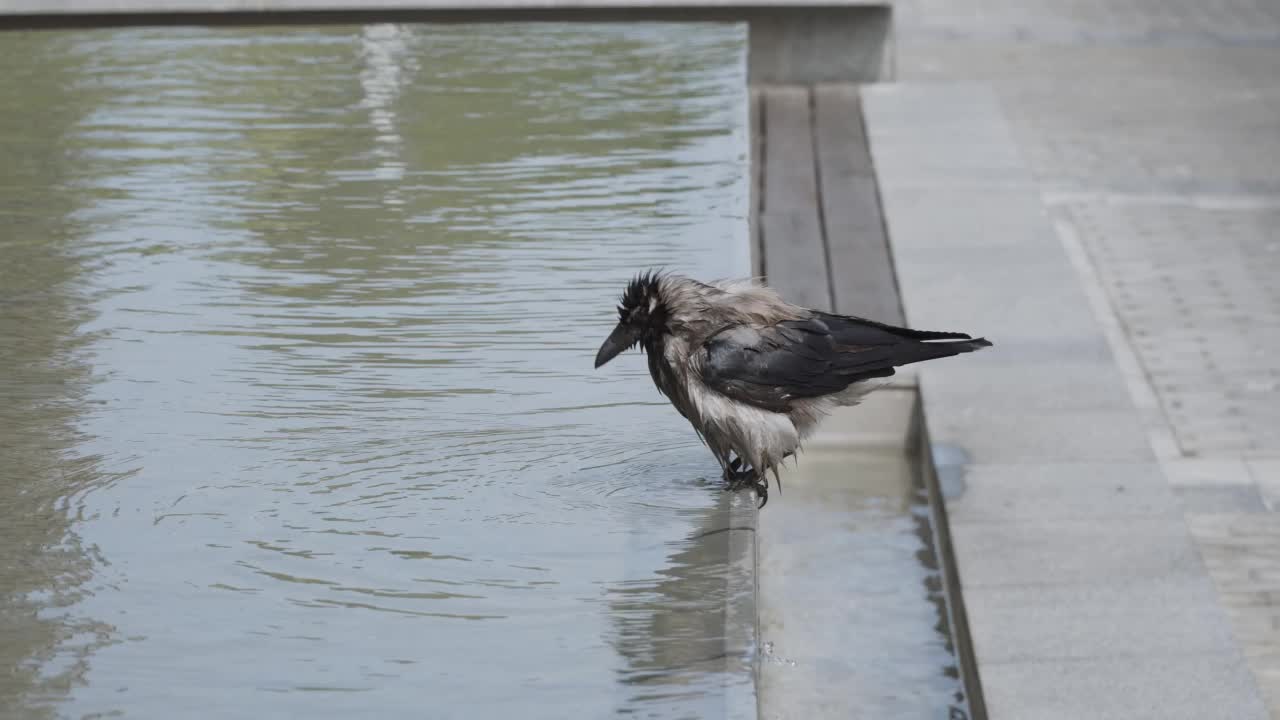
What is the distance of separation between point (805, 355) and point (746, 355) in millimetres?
134

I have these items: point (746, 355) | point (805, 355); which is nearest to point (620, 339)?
point (746, 355)

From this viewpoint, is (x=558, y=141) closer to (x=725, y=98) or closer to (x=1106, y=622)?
(x=725, y=98)

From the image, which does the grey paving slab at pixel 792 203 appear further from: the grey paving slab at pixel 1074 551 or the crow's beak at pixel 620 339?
the crow's beak at pixel 620 339

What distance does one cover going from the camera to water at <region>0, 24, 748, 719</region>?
2.36m

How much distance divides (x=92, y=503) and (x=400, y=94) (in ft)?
11.9

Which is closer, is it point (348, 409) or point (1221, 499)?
point (348, 409)

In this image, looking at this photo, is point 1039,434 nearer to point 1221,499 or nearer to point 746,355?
point 1221,499

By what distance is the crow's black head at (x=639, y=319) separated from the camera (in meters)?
3.11

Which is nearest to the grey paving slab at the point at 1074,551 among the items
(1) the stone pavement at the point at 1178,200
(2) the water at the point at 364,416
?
(2) the water at the point at 364,416

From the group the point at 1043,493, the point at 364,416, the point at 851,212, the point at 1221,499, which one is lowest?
the point at 1221,499

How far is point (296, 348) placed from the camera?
11.8 ft

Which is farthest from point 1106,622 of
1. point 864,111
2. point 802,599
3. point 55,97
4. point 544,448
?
point 864,111

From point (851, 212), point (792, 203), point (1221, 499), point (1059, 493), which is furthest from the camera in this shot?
point (792, 203)

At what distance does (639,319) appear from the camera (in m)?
3.13
